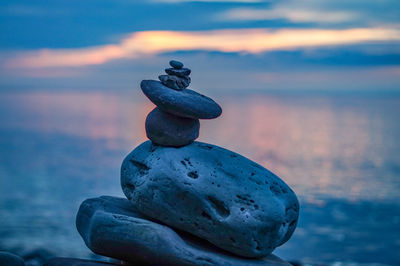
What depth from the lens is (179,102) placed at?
822cm

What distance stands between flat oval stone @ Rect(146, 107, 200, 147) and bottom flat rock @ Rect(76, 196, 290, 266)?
1.21 meters

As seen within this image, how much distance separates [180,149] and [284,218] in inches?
70.9

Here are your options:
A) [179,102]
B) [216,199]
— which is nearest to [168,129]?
[179,102]

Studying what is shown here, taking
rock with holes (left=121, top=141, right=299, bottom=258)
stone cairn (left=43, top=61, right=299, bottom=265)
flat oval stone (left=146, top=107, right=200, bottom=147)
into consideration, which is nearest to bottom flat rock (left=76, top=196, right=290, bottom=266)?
stone cairn (left=43, top=61, right=299, bottom=265)

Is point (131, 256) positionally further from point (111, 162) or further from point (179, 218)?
point (111, 162)

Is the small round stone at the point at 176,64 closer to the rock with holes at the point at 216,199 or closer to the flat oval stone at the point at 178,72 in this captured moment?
the flat oval stone at the point at 178,72

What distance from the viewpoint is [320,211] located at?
67.0 ft

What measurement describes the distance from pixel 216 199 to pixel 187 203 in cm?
41

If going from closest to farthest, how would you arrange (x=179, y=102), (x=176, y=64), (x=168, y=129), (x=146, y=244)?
(x=146, y=244)
(x=179, y=102)
(x=168, y=129)
(x=176, y=64)

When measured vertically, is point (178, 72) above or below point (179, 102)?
above

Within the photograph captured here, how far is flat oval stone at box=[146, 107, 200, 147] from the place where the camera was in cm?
852

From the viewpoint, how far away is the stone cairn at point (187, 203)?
317 inches

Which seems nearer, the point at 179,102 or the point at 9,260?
the point at 179,102

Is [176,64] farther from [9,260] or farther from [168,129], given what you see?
[9,260]
